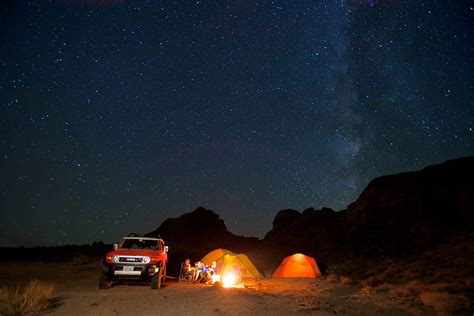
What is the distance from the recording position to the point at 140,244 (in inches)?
577

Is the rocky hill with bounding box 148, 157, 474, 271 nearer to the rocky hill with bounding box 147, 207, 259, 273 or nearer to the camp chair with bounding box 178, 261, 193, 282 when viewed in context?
the camp chair with bounding box 178, 261, 193, 282

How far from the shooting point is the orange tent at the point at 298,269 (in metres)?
23.1

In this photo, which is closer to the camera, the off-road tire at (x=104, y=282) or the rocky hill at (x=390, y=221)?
the off-road tire at (x=104, y=282)

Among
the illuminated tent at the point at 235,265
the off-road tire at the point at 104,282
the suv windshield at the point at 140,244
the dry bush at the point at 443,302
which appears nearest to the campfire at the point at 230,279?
the illuminated tent at the point at 235,265

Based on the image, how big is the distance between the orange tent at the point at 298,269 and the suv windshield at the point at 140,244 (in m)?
12.1

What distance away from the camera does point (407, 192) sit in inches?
1711

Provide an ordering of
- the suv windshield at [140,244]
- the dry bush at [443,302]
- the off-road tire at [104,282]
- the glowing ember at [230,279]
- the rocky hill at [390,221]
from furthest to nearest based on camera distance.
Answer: the rocky hill at [390,221]
the glowing ember at [230,279]
the suv windshield at [140,244]
the off-road tire at [104,282]
the dry bush at [443,302]

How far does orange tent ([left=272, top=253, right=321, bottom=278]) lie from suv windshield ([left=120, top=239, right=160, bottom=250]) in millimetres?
12118

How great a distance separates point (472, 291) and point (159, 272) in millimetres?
12473

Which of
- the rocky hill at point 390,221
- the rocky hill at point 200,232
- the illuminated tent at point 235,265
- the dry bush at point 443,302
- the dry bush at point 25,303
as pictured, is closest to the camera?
the dry bush at point 25,303

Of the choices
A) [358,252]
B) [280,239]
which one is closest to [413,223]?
[358,252]

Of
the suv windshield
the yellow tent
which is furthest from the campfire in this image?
the suv windshield

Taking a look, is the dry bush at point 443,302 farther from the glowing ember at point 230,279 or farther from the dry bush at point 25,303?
the dry bush at point 25,303

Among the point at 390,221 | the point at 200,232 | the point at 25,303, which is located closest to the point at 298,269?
the point at 25,303
